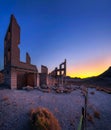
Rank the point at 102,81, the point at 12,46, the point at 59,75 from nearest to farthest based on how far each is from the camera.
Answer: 1. the point at 12,46
2. the point at 59,75
3. the point at 102,81

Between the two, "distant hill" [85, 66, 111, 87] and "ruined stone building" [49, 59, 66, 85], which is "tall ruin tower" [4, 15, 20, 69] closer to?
"ruined stone building" [49, 59, 66, 85]

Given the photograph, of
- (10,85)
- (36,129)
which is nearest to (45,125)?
(36,129)

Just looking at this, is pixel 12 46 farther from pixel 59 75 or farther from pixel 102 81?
pixel 102 81

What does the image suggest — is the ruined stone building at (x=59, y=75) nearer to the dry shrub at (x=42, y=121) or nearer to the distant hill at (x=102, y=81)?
the dry shrub at (x=42, y=121)

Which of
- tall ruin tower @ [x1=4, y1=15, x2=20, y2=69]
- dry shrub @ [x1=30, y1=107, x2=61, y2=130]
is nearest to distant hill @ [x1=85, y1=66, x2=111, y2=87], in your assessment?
tall ruin tower @ [x1=4, y1=15, x2=20, y2=69]

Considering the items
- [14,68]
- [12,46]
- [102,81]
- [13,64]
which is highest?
[12,46]

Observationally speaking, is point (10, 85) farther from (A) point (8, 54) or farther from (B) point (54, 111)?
(B) point (54, 111)

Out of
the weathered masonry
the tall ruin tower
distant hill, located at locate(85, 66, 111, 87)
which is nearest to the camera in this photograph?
the weathered masonry

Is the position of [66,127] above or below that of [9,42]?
below

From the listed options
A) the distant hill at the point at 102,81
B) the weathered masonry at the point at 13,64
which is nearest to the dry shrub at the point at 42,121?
the weathered masonry at the point at 13,64

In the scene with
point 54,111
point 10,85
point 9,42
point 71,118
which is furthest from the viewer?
point 9,42

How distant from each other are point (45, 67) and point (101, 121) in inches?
644

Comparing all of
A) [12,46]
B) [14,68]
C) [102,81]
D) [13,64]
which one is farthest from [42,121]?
[102,81]

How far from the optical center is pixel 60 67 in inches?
895
